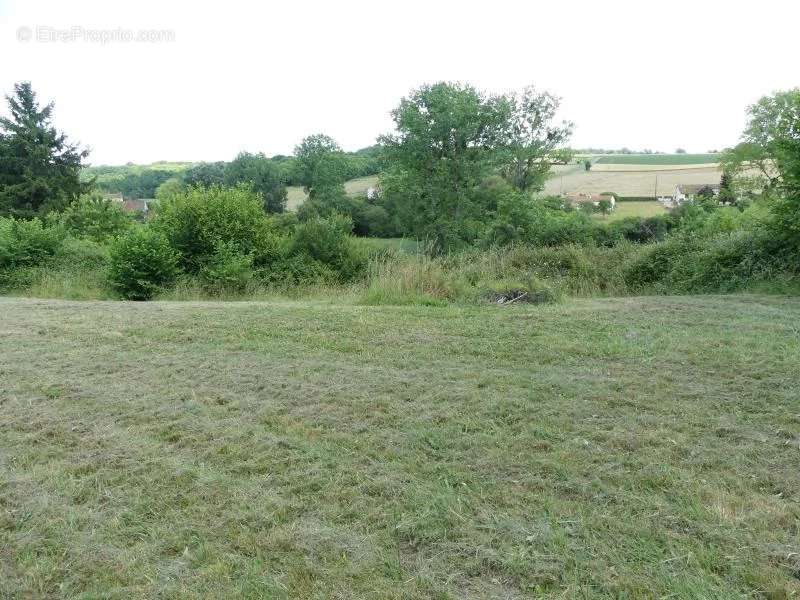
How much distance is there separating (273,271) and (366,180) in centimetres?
3905

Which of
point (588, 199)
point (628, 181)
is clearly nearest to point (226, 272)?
point (588, 199)

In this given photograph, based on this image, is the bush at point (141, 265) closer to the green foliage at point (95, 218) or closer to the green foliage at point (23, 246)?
the green foliage at point (23, 246)

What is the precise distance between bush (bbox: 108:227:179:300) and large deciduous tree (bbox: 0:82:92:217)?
24120 millimetres

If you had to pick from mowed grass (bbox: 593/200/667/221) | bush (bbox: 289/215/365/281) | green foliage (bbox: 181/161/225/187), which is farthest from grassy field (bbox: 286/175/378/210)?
bush (bbox: 289/215/365/281)

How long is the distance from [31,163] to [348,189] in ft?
76.8

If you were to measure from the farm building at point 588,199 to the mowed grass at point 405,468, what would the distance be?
75.2 feet

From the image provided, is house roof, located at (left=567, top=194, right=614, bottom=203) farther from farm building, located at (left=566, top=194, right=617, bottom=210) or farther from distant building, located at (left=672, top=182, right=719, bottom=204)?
distant building, located at (left=672, top=182, right=719, bottom=204)

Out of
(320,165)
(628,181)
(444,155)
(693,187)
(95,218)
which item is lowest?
(95,218)

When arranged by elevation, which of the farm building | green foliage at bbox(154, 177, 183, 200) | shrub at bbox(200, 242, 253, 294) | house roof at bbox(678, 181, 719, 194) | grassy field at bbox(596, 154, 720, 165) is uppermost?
grassy field at bbox(596, 154, 720, 165)

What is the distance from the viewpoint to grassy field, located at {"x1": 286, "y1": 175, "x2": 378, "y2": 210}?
47.4m

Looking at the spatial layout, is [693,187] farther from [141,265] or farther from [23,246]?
[23,246]

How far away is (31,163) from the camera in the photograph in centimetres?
3338

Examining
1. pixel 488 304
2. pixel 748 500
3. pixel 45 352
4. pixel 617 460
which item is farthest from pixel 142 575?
pixel 488 304

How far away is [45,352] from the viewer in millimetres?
5465
